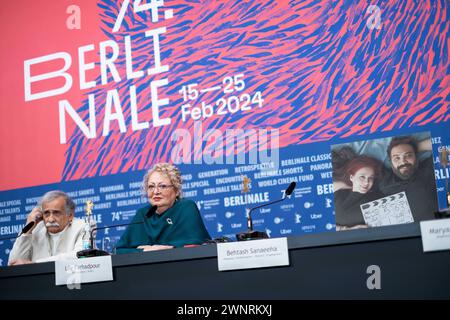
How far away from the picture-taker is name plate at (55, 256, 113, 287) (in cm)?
338

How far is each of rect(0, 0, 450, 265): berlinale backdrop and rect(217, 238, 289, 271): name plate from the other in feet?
4.53

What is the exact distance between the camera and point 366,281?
9.15 feet

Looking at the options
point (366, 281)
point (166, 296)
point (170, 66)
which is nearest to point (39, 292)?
point (166, 296)

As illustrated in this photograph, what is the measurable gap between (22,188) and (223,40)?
195 centimetres

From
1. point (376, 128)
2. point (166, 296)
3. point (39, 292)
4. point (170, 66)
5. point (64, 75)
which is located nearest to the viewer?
point (166, 296)

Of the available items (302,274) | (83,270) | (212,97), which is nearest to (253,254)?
(302,274)

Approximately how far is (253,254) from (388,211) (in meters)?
1.41

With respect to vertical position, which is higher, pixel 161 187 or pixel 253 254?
pixel 161 187

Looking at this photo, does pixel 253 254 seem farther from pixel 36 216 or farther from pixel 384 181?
pixel 36 216

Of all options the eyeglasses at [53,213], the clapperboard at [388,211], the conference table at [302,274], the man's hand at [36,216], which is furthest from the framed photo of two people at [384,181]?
the man's hand at [36,216]

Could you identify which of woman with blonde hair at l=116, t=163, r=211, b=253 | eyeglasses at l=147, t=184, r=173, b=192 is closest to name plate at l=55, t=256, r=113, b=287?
woman with blonde hair at l=116, t=163, r=211, b=253

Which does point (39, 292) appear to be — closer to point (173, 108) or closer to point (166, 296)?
point (166, 296)

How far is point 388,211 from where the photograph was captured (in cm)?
417

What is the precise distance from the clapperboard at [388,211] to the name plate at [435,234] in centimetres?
145
